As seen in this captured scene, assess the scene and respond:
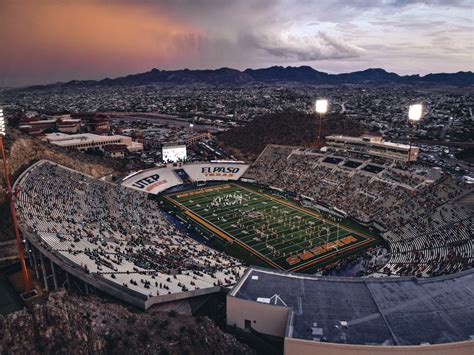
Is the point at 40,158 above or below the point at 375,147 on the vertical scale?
above

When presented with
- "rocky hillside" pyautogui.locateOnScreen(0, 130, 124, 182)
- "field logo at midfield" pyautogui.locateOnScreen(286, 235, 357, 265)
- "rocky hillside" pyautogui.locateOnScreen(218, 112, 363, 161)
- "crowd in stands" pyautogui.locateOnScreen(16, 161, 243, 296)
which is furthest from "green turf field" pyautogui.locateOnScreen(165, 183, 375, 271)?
"rocky hillside" pyautogui.locateOnScreen(218, 112, 363, 161)

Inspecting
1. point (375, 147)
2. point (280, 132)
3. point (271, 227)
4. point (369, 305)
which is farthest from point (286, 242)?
point (280, 132)

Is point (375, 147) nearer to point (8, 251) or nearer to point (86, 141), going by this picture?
point (8, 251)

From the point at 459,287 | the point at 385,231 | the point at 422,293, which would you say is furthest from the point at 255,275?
the point at 385,231

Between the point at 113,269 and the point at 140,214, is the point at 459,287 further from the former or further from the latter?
the point at 140,214

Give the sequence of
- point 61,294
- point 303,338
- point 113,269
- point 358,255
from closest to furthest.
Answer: point 303,338
point 61,294
point 113,269
point 358,255
